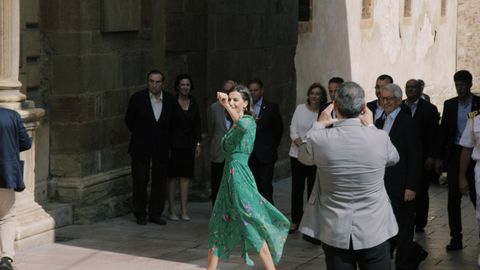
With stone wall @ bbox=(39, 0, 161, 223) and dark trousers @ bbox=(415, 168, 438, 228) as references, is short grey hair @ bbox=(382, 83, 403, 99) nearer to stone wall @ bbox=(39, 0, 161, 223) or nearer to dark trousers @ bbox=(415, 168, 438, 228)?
dark trousers @ bbox=(415, 168, 438, 228)

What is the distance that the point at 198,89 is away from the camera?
15680mm

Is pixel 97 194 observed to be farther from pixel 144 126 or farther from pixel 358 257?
pixel 358 257

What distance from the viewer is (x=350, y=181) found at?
25.0 feet

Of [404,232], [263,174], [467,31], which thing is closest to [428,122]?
[263,174]

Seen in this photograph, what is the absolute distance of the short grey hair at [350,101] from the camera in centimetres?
769

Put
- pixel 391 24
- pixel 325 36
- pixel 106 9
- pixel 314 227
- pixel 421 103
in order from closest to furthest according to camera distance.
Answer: pixel 314 227
pixel 421 103
pixel 106 9
pixel 325 36
pixel 391 24

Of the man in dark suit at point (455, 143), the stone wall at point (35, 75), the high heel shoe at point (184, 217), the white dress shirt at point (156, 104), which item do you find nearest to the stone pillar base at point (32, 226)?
the stone wall at point (35, 75)

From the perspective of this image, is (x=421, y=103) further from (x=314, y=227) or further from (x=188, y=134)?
(x=314, y=227)

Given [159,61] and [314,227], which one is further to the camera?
[159,61]

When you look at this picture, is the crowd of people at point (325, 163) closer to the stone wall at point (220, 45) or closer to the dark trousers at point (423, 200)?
the dark trousers at point (423, 200)

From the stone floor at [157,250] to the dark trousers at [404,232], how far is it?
75cm

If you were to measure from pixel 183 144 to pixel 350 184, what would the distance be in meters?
6.60

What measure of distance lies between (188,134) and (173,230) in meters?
1.29

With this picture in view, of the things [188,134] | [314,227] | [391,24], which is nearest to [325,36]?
[391,24]
